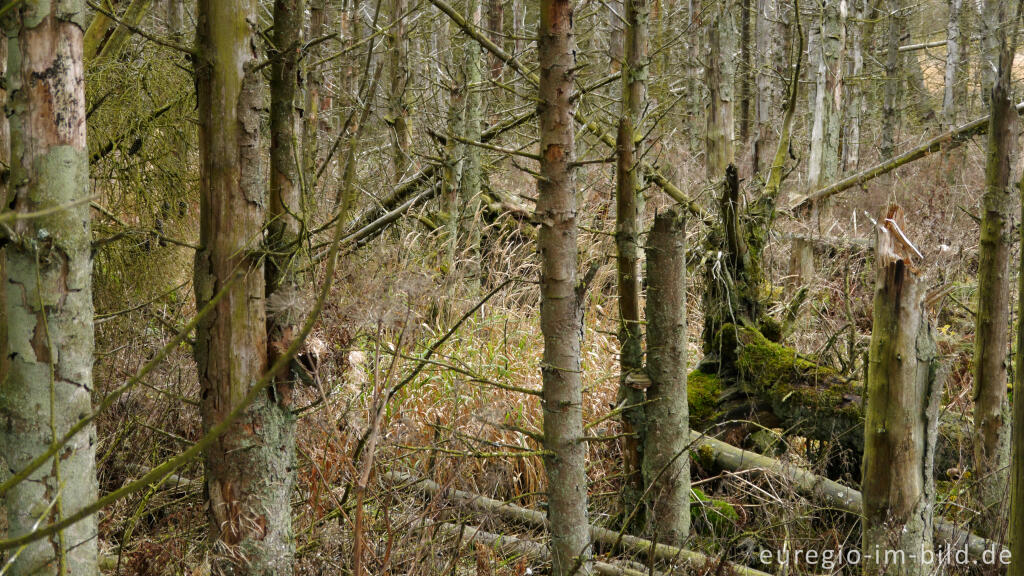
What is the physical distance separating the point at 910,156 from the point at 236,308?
334 inches

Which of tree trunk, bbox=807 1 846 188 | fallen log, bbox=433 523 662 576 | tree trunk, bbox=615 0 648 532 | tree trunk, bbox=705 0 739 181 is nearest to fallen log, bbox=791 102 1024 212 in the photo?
tree trunk, bbox=807 1 846 188

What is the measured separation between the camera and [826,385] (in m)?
4.63

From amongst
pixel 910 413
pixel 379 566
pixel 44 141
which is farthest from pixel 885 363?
pixel 44 141

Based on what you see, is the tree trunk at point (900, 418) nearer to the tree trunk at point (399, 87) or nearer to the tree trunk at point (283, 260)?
the tree trunk at point (283, 260)

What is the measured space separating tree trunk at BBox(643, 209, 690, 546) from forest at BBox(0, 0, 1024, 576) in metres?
0.02

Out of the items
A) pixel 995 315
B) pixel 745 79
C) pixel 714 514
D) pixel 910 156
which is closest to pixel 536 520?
pixel 714 514

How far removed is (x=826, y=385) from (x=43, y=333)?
13.5ft

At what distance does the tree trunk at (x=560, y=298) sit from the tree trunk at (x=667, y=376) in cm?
89

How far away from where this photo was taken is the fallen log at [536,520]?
3.49 meters

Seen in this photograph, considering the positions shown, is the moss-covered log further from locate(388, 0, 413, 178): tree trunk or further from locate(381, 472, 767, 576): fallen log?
locate(388, 0, 413, 178): tree trunk

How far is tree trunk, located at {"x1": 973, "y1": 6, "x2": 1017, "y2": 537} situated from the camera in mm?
3422

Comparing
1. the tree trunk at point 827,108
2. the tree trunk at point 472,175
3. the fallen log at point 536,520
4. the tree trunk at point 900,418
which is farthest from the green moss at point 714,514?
the tree trunk at point 827,108

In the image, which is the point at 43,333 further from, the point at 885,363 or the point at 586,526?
the point at 885,363

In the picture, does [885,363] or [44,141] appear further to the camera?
[885,363]
